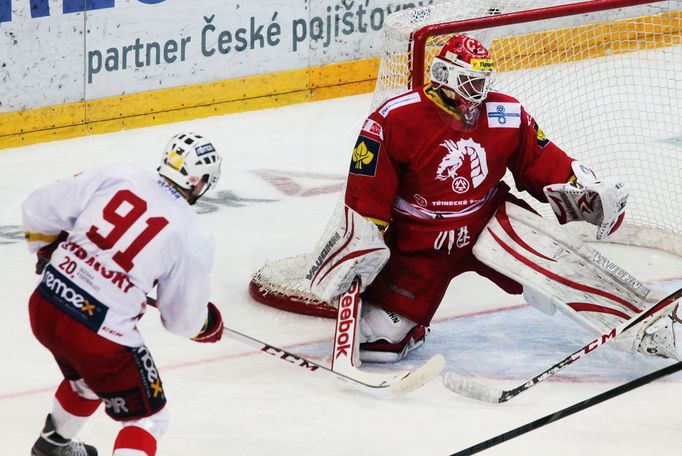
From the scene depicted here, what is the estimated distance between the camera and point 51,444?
3371 mm

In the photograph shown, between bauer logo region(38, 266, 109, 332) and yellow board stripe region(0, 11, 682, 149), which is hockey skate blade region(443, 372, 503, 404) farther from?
yellow board stripe region(0, 11, 682, 149)

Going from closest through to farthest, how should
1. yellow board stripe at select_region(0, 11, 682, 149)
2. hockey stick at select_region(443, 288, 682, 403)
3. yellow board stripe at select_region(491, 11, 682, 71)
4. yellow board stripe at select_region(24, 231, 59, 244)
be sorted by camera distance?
1. yellow board stripe at select_region(24, 231, 59, 244)
2. hockey stick at select_region(443, 288, 682, 403)
3. yellow board stripe at select_region(491, 11, 682, 71)
4. yellow board stripe at select_region(0, 11, 682, 149)

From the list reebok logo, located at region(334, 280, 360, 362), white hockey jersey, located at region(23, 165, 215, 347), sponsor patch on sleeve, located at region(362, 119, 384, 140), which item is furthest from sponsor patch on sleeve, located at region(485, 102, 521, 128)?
white hockey jersey, located at region(23, 165, 215, 347)

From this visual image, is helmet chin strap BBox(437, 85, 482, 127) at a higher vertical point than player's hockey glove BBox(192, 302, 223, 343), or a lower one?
higher

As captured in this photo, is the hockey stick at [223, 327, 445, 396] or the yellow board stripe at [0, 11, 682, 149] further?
the yellow board stripe at [0, 11, 682, 149]

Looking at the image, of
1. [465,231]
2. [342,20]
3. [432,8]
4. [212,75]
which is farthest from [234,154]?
[465,231]

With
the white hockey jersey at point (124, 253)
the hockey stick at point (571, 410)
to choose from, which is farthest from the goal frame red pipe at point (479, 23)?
the white hockey jersey at point (124, 253)

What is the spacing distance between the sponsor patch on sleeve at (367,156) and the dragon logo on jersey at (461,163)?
0.19 metres

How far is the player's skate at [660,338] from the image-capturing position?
401 cm

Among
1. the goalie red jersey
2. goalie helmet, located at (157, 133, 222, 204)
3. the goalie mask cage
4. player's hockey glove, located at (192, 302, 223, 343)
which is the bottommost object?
the goalie mask cage

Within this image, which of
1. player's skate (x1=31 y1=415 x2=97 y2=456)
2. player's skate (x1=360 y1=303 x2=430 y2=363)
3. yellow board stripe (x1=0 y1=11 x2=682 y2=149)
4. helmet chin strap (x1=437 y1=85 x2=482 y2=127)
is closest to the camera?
player's skate (x1=31 y1=415 x2=97 y2=456)

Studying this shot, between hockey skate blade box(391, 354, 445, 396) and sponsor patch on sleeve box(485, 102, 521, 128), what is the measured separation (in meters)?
0.74

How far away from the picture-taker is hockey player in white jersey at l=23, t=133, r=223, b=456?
9.91 ft

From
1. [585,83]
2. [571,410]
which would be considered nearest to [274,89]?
[585,83]
